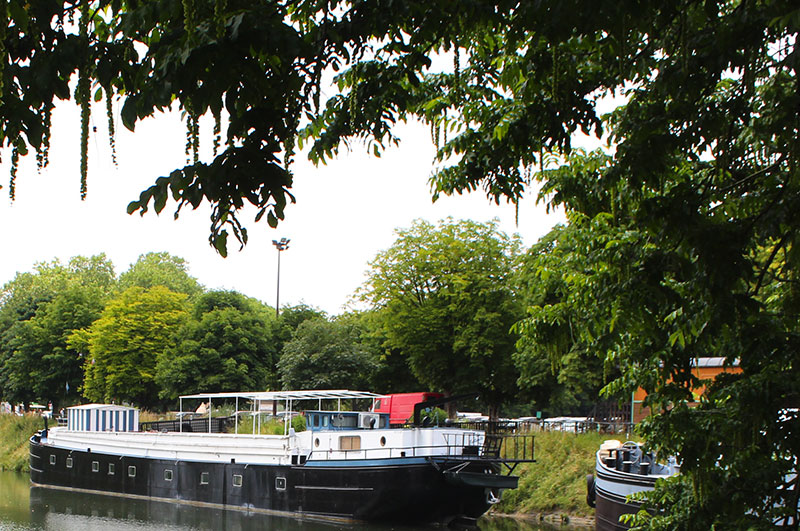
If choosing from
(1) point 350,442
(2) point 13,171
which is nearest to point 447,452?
(1) point 350,442

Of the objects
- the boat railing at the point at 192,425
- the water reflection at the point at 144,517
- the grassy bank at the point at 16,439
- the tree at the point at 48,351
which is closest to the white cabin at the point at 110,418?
the boat railing at the point at 192,425

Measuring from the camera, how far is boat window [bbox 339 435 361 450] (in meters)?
29.2

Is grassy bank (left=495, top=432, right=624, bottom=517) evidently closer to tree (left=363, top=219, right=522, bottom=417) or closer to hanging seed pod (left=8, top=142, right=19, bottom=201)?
tree (left=363, top=219, right=522, bottom=417)

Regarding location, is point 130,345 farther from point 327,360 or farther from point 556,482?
point 556,482

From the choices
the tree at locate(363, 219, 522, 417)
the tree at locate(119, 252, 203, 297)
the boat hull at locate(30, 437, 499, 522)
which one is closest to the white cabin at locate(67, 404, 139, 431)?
the boat hull at locate(30, 437, 499, 522)

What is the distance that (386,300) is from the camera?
145 feet

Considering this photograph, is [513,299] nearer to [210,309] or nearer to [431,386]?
[431,386]

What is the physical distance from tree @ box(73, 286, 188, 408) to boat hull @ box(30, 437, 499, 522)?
16.4 metres

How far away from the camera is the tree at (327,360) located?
45594mm

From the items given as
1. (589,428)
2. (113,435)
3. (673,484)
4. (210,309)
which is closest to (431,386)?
(589,428)

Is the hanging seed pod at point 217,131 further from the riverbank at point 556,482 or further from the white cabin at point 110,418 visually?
the white cabin at point 110,418

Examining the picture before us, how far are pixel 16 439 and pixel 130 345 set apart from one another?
8231 millimetres

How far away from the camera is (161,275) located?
8594cm

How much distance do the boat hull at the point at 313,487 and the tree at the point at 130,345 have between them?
16.4m
